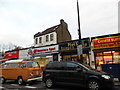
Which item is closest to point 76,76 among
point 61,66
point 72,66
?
point 72,66

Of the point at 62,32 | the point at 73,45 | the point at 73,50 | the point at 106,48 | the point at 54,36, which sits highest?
the point at 62,32

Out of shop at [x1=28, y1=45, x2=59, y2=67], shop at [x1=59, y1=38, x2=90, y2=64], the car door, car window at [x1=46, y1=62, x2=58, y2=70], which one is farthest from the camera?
shop at [x1=28, y1=45, x2=59, y2=67]

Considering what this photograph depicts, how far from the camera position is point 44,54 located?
19.4m

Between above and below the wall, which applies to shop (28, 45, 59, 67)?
below

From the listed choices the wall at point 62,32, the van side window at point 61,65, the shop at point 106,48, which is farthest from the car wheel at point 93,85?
the wall at point 62,32

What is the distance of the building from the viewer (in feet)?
85.6

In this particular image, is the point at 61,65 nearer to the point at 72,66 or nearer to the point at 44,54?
the point at 72,66

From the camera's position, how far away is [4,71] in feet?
36.6

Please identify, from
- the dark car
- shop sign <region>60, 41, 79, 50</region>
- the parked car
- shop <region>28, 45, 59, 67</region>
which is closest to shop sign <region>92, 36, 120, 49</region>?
shop sign <region>60, 41, 79, 50</region>

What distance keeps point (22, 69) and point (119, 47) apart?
34.0 ft

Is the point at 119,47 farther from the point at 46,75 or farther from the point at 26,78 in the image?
the point at 26,78

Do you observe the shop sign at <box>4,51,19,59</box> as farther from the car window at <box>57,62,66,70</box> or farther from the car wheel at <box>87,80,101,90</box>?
the car wheel at <box>87,80,101,90</box>

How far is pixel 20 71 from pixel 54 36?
1662 centimetres

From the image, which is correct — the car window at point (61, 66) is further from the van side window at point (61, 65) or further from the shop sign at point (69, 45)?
the shop sign at point (69, 45)
